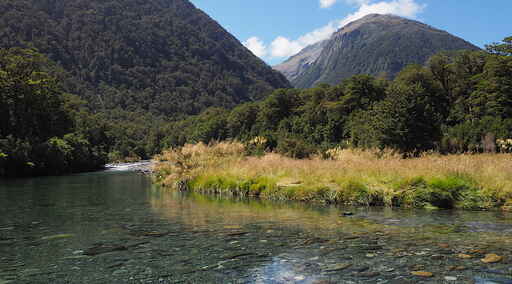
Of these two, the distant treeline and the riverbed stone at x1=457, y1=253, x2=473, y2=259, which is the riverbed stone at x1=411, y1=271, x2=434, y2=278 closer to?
the riverbed stone at x1=457, y1=253, x2=473, y2=259

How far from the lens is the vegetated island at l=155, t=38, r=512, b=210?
13.5 m

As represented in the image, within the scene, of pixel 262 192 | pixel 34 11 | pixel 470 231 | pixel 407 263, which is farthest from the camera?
pixel 34 11

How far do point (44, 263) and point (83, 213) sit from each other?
24.2 feet

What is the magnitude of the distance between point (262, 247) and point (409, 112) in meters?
35.2

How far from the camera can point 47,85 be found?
205 ft

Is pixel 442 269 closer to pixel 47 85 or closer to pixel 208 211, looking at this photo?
pixel 208 211

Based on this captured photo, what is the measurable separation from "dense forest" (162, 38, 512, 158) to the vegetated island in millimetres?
150

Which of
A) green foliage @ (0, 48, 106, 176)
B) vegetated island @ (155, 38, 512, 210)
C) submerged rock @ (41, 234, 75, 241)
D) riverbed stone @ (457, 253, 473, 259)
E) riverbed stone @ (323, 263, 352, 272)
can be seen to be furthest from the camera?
green foliage @ (0, 48, 106, 176)

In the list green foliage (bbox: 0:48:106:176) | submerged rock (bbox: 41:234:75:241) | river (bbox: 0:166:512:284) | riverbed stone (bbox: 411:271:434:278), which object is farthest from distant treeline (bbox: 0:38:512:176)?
submerged rock (bbox: 41:234:75:241)

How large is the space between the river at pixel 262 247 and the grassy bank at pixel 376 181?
119 cm

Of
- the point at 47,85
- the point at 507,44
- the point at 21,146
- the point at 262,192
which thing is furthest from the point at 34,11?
the point at 262,192

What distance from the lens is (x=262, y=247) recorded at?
798cm

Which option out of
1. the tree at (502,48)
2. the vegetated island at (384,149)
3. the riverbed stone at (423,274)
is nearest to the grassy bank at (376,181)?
the vegetated island at (384,149)

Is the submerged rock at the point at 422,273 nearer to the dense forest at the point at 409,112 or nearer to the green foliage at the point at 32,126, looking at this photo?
the dense forest at the point at 409,112
